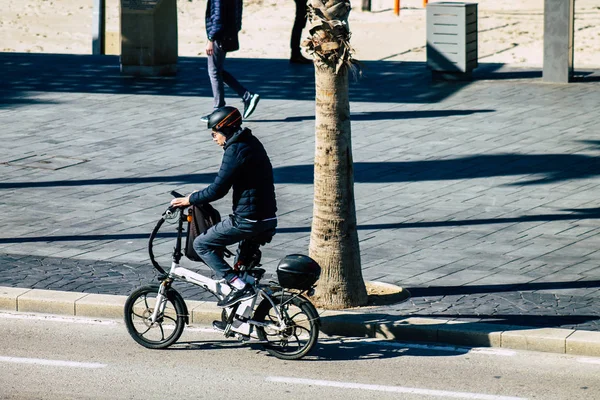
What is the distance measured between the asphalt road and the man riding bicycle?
58cm

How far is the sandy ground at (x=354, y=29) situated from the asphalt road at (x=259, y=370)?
58.9 feet

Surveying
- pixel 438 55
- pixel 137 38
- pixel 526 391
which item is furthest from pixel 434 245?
pixel 137 38

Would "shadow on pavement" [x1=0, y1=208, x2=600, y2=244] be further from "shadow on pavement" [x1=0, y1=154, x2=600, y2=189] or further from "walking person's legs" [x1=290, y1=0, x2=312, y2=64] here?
"walking person's legs" [x1=290, y1=0, x2=312, y2=64]

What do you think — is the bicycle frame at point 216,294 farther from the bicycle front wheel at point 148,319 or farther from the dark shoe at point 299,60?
A: the dark shoe at point 299,60

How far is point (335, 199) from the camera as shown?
9.65 meters

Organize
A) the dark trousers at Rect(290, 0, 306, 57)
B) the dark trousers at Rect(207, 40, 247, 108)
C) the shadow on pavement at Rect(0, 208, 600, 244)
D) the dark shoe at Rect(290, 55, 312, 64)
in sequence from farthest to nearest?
the dark shoe at Rect(290, 55, 312, 64) < the dark trousers at Rect(290, 0, 306, 57) < the dark trousers at Rect(207, 40, 247, 108) < the shadow on pavement at Rect(0, 208, 600, 244)

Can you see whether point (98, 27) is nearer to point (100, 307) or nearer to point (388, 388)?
point (100, 307)

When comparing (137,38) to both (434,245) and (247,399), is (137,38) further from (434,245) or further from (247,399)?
Answer: (247,399)

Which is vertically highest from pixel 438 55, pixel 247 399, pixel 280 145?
pixel 438 55

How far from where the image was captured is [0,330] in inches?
365

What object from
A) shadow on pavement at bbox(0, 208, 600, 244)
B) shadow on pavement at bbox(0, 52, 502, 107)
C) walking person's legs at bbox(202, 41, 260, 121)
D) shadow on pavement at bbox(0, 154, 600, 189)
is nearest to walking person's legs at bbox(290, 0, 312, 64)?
shadow on pavement at bbox(0, 52, 502, 107)

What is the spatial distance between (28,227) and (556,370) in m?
5.96

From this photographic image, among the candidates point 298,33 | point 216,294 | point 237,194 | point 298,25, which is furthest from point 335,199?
point 298,33

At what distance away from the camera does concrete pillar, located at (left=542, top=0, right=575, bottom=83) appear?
19.6 metres
